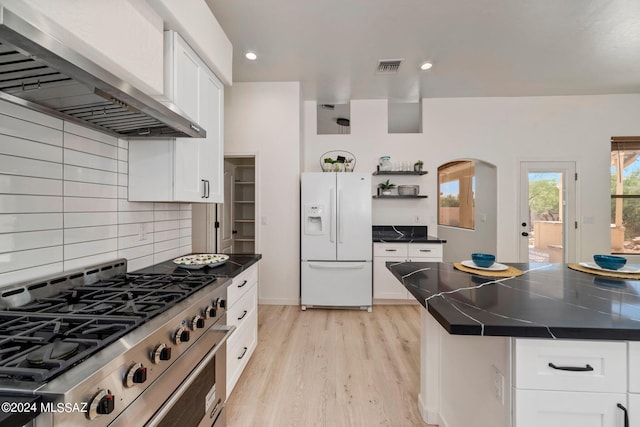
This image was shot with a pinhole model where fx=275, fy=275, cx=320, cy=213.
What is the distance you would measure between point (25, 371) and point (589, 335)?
154 cm

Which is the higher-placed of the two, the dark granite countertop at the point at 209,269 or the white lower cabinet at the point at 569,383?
the dark granite countertop at the point at 209,269

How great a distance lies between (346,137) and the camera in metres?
4.19

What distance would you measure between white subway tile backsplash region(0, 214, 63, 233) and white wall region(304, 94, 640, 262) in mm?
3207

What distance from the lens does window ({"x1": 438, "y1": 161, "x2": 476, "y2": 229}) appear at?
4.85 m

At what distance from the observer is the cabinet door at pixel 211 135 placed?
6.33 feet

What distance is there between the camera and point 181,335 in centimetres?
106

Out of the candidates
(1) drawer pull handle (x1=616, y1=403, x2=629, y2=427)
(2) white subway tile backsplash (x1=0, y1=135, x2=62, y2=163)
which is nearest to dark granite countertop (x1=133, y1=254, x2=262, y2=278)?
(2) white subway tile backsplash (x1=0, y1=135, x2=62, y2=163)

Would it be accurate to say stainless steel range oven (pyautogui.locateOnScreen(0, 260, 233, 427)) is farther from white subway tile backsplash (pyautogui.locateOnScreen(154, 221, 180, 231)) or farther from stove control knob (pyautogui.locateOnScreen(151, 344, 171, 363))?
white subway tile backsplash (pyautogui.locateOnScreen(154, 221, 180, 231))

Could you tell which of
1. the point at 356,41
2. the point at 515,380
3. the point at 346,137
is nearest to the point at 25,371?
the point at 515,380

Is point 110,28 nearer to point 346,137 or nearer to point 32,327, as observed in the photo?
point 32,327

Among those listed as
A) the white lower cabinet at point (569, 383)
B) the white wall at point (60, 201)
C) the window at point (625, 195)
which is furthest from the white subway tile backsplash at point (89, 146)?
the window at point (625, 195)

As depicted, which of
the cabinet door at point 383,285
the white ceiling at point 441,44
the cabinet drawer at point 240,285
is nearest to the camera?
the cabinet drawer at point 240,285

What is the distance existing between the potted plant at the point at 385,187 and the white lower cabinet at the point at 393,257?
90cm

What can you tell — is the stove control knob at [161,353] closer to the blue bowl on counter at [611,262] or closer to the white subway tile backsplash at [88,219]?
the white subway tile backsplash at [88,219]
